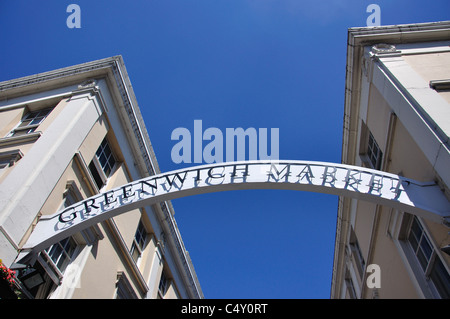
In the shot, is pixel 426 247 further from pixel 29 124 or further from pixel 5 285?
pixel 29 124

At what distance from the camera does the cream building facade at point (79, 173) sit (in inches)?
292

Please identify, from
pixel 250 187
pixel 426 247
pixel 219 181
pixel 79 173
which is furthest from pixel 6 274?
pixel 426 247

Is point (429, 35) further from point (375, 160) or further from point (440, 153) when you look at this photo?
point (440, 153)

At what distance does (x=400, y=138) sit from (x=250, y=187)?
15.8ft

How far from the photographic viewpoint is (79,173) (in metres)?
9.57

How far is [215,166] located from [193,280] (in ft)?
45.1

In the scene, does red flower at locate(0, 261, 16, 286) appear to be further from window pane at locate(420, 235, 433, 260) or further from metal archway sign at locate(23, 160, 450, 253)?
window pane at locate(420, 235, 433, 260)

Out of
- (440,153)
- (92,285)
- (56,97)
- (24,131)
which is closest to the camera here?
(440,153)

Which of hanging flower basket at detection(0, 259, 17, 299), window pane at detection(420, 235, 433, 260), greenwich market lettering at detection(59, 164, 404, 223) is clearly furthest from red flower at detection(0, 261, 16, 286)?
window pane at detection(420, 235, 433, 260)

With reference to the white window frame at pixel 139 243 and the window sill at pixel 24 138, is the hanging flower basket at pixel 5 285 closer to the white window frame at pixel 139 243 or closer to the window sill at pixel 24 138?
the window sill at pixel 24 138

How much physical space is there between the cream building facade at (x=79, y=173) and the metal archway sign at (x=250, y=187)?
1.08 metres
